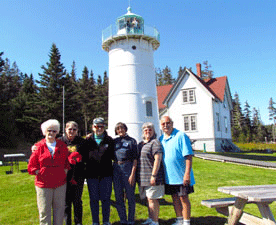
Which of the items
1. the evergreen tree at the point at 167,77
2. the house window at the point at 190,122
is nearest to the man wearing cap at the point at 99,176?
the house window at the point at 190,122

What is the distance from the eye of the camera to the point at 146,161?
4.53m

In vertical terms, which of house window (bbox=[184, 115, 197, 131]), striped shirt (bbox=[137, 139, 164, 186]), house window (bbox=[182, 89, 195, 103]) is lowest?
striped shirt (bbox=[137, 139, 164, 186])

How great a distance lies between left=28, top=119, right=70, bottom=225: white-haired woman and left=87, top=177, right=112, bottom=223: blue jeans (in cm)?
65

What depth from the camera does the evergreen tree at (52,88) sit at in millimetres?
34062

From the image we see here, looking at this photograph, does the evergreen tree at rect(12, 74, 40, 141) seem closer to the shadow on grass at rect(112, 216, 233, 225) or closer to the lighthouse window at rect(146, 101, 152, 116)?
the lighthouse window at rect(146, 101, 152, 116)

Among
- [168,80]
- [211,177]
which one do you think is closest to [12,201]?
[211,177]

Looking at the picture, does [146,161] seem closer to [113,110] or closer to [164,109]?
[113,110]

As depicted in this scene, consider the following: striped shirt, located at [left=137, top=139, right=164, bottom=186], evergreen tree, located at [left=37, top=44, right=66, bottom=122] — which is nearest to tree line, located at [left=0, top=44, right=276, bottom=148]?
evergreen tree, located at [left=37, top=44, right=66, bottom=122]

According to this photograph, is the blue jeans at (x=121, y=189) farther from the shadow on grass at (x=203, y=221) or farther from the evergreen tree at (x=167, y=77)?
the evergreen tree at (x=167, y=77)

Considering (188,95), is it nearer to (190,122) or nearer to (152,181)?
(190,122)

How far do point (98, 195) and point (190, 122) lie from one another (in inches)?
844

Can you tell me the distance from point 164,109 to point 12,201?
21.0 metres

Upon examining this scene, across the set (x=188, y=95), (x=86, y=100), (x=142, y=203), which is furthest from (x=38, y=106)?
(x=142, y=203)

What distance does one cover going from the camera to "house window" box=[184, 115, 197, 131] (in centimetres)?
2508
